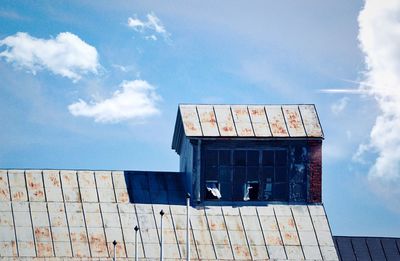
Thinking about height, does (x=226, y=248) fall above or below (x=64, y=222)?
below

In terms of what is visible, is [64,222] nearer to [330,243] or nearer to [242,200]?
[242,200]

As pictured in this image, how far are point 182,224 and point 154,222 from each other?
5.89ft

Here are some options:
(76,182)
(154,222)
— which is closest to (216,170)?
(154,222)

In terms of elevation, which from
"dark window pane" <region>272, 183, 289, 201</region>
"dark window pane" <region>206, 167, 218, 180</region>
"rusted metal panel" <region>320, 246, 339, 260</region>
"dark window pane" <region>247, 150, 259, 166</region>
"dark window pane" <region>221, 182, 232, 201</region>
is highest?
"dark window pane" <region>247, 150, 259, 166</region>

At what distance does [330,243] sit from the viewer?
187 ft

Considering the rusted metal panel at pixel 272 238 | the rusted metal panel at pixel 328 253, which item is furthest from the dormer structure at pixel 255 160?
the rusted metal panel at pixel 328 253

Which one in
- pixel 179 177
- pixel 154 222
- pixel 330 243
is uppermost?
pixel 179 177

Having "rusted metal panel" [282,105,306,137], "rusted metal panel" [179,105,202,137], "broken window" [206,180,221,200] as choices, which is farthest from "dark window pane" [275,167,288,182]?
"rusted metal panel" [179,105,202,137]

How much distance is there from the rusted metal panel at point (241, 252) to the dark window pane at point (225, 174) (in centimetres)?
515

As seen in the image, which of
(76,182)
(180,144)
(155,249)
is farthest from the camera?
(180,144)

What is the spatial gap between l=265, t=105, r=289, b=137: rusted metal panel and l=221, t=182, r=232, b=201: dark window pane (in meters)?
4.57

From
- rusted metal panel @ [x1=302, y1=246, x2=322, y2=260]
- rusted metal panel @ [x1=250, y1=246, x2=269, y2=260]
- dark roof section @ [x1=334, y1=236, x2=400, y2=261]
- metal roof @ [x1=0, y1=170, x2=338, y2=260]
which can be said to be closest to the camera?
metal roof @ [x1=0, y1=170, x2=338, y2=260]

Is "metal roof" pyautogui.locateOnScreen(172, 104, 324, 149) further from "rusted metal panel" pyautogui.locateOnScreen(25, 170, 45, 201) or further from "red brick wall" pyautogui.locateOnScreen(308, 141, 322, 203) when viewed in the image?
"rusted metal panel" pyautogui.locateOnScreen(25, 170, 45, 201)

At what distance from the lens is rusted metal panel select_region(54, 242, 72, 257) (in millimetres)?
54125
